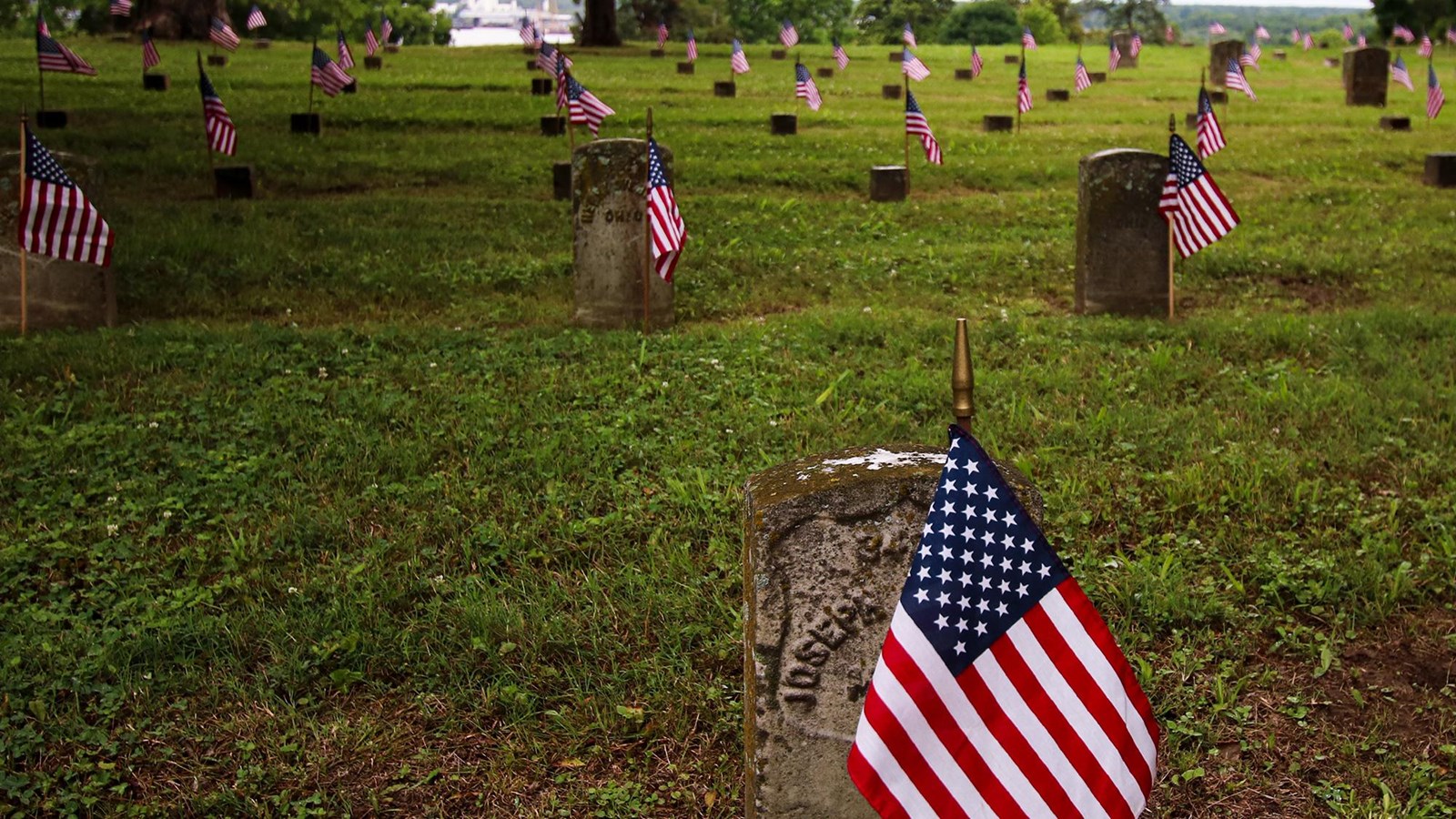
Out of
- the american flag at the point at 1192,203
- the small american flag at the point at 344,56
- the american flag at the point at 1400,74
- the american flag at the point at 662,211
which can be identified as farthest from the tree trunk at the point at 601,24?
the american flag at the point at 1192,203

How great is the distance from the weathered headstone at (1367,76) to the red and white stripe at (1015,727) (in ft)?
85.8

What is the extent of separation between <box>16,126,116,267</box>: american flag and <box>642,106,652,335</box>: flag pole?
389 centimetres

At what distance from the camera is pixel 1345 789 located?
4.50m

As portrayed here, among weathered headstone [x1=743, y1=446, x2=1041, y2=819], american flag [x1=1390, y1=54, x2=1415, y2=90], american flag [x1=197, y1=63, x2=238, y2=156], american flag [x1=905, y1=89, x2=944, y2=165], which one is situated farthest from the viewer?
american flag [x1=1390, y1=54, x2=1415, y2=90]

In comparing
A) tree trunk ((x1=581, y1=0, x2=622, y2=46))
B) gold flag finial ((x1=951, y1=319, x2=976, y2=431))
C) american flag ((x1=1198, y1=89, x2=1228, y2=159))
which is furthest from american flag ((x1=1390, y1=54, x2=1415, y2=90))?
gold flag finial ((x1=951, y1=319, x2=976, y2=431))

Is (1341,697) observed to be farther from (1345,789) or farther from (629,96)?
(629,96)

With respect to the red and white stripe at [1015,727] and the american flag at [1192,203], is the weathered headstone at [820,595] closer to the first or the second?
the red and white stripe at [1015,727]

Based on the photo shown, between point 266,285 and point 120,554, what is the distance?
5869 millimetres

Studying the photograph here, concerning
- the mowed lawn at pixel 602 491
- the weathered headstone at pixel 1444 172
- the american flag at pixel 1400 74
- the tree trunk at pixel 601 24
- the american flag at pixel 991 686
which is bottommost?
the mowed lawn at pixel 602 491

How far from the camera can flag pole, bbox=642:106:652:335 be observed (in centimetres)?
980

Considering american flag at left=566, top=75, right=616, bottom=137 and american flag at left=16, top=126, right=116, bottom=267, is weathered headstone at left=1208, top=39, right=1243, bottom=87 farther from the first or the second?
american flag at left=16, top=126, right=116, bottom=267

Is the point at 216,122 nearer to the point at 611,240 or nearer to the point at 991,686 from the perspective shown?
the point at 611,240

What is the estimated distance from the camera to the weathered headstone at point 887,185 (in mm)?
15531

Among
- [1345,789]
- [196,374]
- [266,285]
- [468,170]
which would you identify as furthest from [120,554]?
[468,170]
